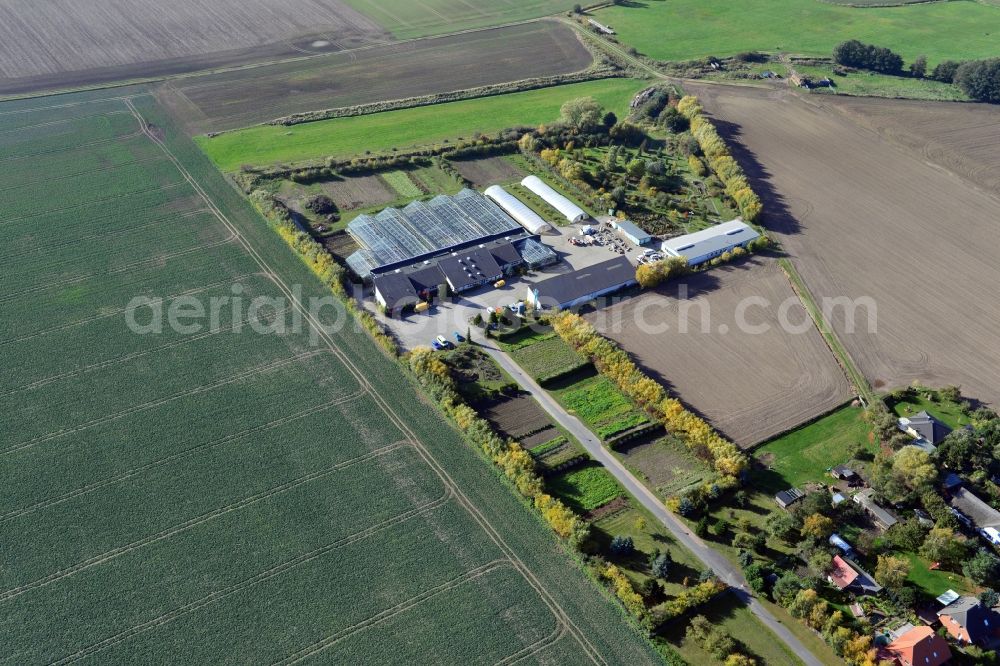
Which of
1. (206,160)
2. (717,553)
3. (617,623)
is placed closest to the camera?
(617,623)

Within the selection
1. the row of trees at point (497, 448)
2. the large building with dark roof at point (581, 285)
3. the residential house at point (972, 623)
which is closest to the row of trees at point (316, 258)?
the row of trees at point (497, 448)

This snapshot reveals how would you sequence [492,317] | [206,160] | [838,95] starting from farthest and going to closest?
[838,95] < [206,160] < [492,317]

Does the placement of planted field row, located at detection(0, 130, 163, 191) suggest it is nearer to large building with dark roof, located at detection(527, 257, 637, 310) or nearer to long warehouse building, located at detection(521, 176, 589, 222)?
long warehouse building, located at detection(521, 176, 589, 222)

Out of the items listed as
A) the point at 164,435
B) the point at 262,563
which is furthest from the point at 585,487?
the point at 164,435

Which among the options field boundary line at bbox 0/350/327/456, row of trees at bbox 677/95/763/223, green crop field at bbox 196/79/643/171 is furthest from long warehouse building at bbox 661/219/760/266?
field boundary line at bbox 0/350/327/456

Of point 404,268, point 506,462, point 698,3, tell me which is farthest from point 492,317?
point 698,3

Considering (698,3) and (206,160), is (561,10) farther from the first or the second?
(206,160)

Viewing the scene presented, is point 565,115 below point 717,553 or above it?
above

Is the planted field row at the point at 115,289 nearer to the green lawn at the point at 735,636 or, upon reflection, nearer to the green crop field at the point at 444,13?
the green lawn at the point at 735,636
